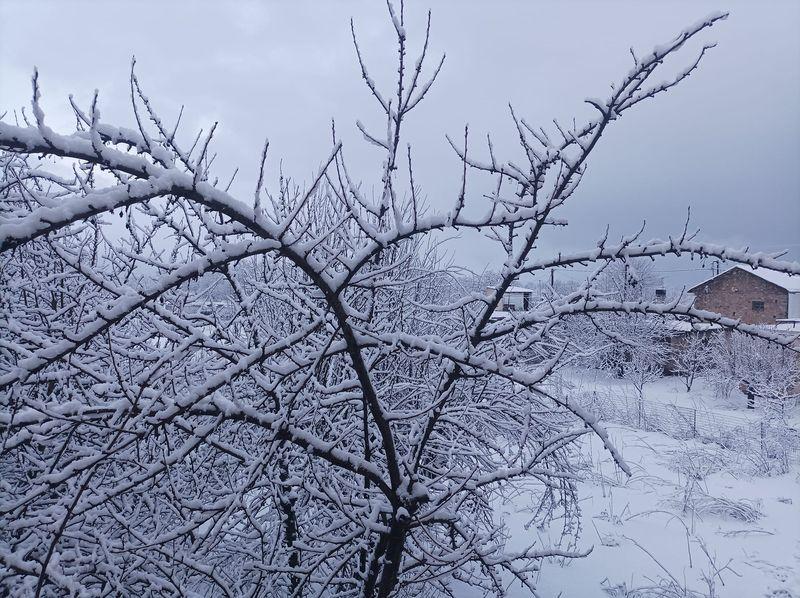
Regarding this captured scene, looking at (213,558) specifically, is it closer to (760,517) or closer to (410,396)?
(410,396)

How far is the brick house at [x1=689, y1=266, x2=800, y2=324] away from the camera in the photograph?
28781 mm

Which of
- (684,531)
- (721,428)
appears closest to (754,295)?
(721,428)

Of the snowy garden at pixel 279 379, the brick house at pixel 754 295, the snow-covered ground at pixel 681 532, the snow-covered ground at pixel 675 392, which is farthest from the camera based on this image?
the brick house at pixel 754 295

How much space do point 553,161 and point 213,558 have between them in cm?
488

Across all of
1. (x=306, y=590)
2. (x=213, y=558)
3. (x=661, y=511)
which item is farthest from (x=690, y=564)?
(x=213, y=558)

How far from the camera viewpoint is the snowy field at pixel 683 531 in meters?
6.92

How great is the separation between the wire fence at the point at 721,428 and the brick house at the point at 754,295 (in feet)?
41.6

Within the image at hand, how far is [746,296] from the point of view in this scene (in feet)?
102

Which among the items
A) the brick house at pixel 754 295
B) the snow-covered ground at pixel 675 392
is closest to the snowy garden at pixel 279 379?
the snow-covered ground at pixel 675 392

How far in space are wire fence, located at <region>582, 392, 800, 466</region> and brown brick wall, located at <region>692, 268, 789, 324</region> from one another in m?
13.6

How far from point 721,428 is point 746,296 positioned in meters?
20.3

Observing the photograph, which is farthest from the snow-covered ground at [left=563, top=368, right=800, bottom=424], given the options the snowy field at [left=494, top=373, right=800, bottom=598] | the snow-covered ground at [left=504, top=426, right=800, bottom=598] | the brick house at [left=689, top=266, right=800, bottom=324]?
the snow-covered ground at [left=504, top=426, right=800, bottom=598]

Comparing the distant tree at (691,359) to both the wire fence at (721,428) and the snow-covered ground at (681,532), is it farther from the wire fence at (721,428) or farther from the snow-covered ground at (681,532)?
the snow-covered ground at (681,532)

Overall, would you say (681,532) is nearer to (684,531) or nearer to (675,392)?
(684,531)
